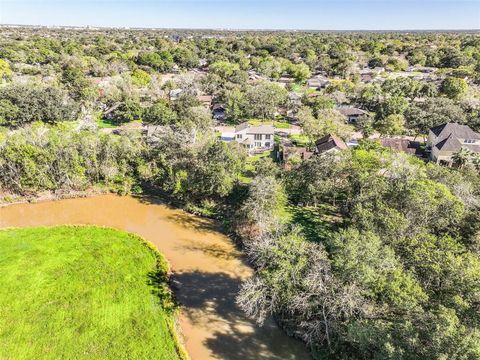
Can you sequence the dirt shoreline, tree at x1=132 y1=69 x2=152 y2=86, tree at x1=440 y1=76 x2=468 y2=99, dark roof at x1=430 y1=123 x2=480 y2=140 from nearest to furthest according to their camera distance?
the dirt shoreline
dark roof at x1=430 y1=123 x2=480 y2=140
tree at x1=440 y1=76 x2=468 y2=99
tree at x1=132 y1=69 x2=152 y2=86

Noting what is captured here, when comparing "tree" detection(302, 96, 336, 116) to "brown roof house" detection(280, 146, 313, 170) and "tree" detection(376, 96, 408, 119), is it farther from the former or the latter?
"brown roof house" detection(280, 146, 313, 170)

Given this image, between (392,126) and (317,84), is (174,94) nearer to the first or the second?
(317,84)

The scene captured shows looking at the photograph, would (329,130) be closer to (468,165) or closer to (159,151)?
(468,165)

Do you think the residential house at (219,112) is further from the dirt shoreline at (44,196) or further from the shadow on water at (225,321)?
the shadow on water at (225,321)

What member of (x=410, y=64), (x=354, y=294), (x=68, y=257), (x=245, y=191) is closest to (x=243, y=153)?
(x=245, y=191)

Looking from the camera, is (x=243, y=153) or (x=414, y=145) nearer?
(x=243, y=153)

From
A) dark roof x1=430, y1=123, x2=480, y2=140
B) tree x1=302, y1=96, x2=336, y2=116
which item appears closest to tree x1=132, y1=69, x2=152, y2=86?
tree x1=302, y1=96, x2=336, y2=116

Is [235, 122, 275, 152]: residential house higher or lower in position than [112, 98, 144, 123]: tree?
lower
